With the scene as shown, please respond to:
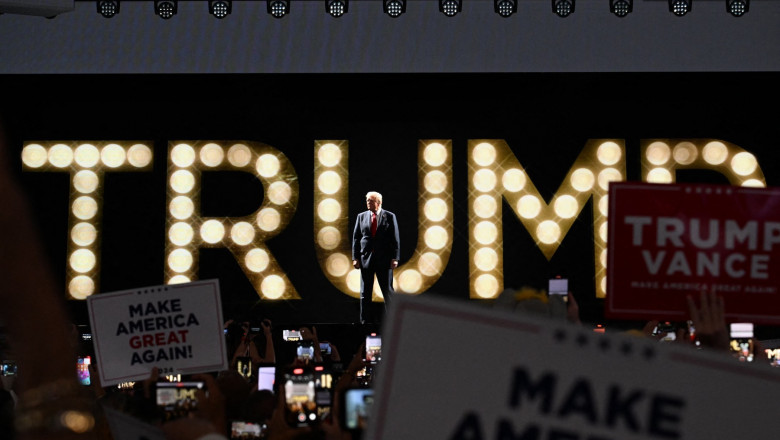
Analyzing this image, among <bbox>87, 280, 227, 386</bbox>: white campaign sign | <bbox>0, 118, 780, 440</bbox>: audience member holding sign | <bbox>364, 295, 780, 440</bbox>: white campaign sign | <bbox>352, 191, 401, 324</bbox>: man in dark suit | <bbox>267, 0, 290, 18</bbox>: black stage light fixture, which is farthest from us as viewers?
<bbox>352, 191, 401, 324</bbox>: man in dark suit

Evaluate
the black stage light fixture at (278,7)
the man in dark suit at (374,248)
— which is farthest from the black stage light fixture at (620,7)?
the black stage light fixture at (278,7)

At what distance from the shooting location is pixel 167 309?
5176 mm

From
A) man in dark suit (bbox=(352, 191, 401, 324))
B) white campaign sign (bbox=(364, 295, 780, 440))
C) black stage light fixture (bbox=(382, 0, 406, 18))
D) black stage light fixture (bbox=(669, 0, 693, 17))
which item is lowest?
man in dark suit (bbox=(352, 191, 401, 324))

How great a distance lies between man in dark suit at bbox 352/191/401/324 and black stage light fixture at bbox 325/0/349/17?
2.35m

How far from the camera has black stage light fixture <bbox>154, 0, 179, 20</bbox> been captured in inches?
446

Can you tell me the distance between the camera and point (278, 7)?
11.4 m

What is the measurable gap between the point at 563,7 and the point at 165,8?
4996mm

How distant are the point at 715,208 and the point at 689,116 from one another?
1028 cm

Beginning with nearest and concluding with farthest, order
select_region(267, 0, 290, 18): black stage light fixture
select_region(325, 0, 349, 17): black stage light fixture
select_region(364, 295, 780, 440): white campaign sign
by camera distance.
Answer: select_region(364, 295, 780, 440): white campaign sign < select_region(267, 0, 290, 18): black stage light fixture < select_region(325, 0, 349, 17): black stage light fixture

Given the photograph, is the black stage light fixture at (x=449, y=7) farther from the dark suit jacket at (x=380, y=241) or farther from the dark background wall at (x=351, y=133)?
the dark suit jacket at (x=380, y=241)

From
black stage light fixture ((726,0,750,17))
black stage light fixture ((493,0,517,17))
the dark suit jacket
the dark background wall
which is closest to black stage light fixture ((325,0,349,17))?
the dark background wall

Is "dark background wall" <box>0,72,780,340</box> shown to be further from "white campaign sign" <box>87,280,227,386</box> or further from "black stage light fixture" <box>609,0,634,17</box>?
"white campaign sign" <box>87,280,227,386</box>

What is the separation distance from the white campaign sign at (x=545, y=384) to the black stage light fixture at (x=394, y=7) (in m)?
10.1

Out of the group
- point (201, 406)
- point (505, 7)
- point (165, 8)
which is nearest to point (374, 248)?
point (505, 7)
